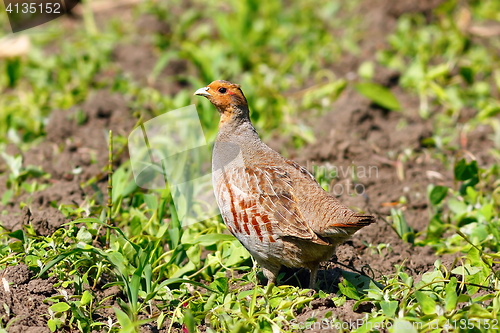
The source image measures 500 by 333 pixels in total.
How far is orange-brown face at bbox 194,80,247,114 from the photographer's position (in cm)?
466

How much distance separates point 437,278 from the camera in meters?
3.78

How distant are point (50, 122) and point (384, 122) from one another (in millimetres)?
3730

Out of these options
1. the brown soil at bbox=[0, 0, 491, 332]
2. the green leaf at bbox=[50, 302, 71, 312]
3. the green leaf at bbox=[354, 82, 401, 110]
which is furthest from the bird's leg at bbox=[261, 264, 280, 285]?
the green leaf at bbox=[354, 82, 401, 110]

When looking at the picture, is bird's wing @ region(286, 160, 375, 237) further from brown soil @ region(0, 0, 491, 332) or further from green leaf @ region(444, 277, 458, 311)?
green leaf @ region(444, 277, 458, 311)

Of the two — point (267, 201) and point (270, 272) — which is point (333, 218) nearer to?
point (267, 201)

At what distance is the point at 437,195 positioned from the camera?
4812 mm

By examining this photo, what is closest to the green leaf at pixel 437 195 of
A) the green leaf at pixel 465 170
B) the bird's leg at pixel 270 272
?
the green leaf at pixel 465 170

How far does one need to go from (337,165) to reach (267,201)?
6.00ft

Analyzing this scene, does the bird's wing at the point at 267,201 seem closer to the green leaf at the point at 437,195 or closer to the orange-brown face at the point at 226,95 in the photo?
the orange-brown face at the point at 226,95

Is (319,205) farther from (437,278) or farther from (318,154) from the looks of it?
(318,154)

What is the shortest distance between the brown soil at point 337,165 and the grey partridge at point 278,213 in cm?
36

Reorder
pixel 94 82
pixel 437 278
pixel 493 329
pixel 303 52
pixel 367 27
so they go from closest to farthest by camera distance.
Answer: pixel 493 329 < pixel 437 278 < pixel 94 82 < pixel 303 52 < pixel 367 27

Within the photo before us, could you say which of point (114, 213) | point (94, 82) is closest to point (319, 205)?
point (114, 213)

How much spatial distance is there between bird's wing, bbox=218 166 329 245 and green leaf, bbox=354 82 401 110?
2621 millimetres
